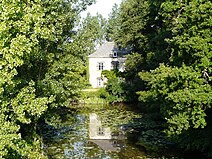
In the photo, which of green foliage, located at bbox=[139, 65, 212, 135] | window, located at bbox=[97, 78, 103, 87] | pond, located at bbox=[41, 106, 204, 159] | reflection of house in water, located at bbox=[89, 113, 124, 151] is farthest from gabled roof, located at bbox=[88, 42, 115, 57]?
green foliage, located at bbox=[139, 65, 212, 135]

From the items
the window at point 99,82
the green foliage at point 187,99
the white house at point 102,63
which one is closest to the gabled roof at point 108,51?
the white house at point 102,63

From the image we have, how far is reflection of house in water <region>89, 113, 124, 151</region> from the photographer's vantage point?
21.7 m

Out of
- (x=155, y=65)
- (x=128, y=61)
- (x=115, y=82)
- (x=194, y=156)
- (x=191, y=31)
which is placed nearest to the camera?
(x=191, y=31)

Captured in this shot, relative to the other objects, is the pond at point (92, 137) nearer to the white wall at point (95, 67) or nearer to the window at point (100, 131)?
the window at point (100, 131)

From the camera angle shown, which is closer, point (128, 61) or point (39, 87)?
point (39, 87)

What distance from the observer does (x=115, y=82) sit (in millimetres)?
40188

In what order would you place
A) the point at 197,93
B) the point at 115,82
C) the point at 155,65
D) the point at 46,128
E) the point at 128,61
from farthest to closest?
the point at 115,82
the point at 128,61
the point at 155,65
the point at 46,128
the point at 197,93

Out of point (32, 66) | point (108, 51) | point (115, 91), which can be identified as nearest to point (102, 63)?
point (108, 51)

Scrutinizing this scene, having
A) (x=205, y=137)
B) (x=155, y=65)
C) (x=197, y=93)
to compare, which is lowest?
(x=205, y=137)

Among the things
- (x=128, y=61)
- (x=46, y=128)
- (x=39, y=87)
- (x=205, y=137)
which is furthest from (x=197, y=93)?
(x=128, y=61)

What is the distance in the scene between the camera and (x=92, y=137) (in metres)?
24.1

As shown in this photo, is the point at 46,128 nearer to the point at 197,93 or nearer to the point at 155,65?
the point at 155,65

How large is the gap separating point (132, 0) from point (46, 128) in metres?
18.2

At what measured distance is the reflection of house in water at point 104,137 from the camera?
2166 centimetres
